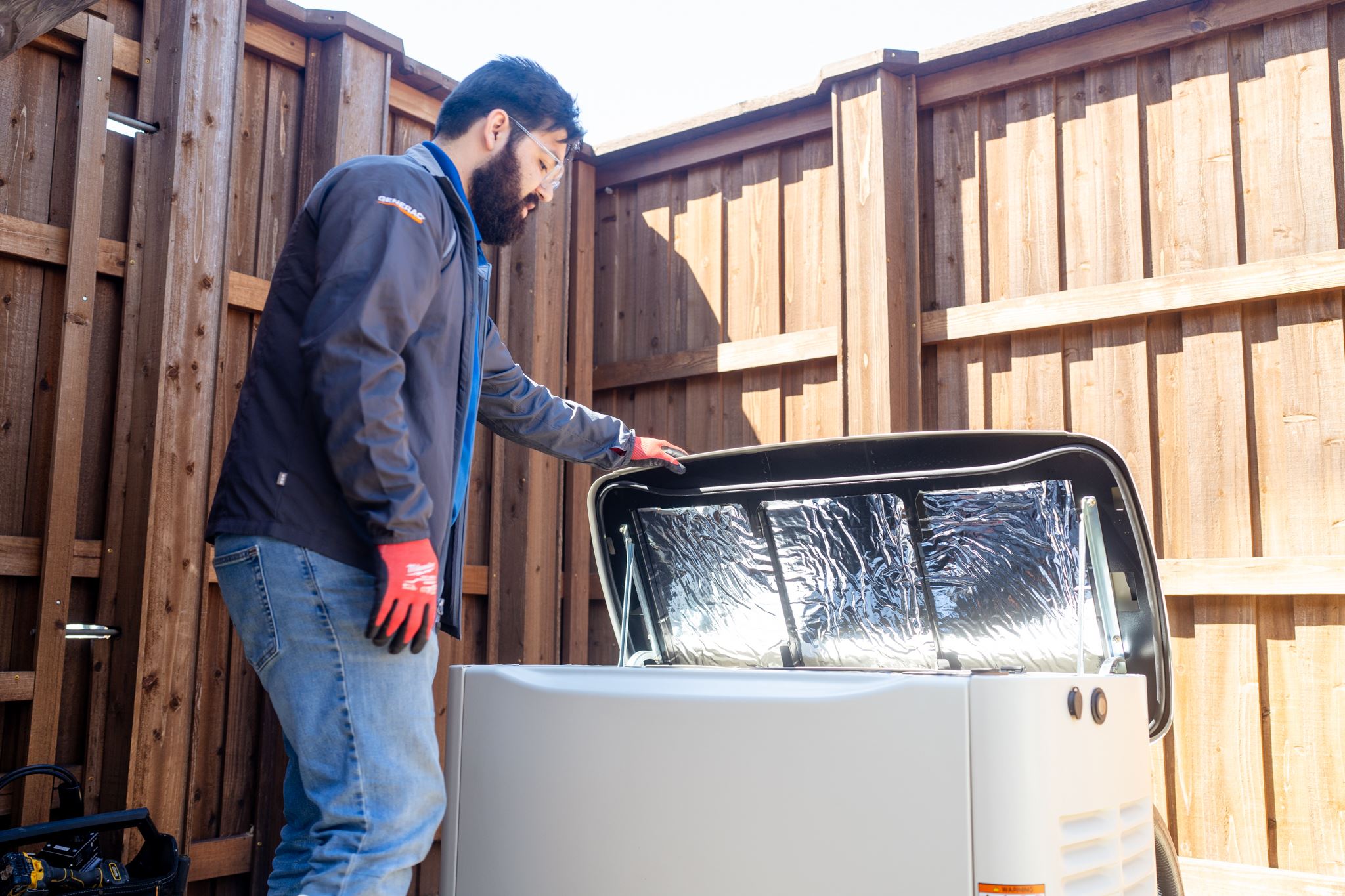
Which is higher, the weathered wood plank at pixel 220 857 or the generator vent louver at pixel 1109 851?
the generator vent louver at pixel 1109 851

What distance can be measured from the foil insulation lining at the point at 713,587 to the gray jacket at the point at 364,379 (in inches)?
21.7

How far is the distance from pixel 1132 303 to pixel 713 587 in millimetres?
2157

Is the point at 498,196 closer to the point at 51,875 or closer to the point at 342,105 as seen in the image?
the point at 51,875

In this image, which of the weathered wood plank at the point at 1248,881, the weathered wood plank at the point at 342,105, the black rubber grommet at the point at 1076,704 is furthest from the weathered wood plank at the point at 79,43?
the weathered wood plank at the point at 1248,881

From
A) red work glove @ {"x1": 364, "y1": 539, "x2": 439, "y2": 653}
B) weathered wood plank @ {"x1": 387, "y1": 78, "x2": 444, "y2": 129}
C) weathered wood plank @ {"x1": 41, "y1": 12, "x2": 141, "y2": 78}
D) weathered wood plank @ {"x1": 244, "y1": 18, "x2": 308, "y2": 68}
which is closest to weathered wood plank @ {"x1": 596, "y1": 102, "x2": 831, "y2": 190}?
weathered wood plank @ {"x1": 387, "y1": 78, "x2": 444, "y2": 129}

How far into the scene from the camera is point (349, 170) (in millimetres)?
1876

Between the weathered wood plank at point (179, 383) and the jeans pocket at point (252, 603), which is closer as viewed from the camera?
the jeans pocket at point (252, 603)

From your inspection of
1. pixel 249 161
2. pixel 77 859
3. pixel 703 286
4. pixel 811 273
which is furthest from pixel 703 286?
pixel 77 859

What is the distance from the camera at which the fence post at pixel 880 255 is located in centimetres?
418

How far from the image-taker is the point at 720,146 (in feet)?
15.9

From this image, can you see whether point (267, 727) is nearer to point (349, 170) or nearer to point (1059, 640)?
point (349, 170)

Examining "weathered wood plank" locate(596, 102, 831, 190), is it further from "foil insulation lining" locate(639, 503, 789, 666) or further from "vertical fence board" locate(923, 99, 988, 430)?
"foil insulation lining" locate(639, 503, 789, 666)

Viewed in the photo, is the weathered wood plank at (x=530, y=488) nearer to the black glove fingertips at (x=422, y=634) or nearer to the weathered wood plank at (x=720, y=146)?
the weathered wood plank at (x=720, y=146)

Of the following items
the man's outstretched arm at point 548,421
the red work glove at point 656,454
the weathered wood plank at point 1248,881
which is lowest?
the weathered wood plank at point 1248,881
